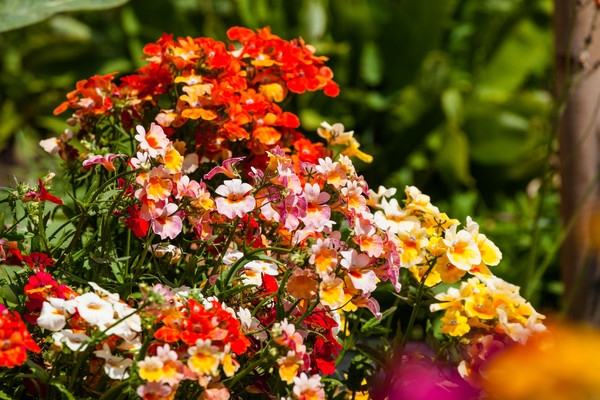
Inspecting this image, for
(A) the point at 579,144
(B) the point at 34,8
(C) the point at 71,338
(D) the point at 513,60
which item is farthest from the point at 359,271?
(D) the point at 513,60

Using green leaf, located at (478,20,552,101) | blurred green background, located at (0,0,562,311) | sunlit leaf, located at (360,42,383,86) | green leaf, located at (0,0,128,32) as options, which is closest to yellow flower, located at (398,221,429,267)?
green leaf, located at (0,0,128,32)

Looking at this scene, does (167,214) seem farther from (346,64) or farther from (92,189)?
(346,64)

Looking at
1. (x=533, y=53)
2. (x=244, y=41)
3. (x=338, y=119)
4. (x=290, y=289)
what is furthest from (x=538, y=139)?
(x=290, y=289)

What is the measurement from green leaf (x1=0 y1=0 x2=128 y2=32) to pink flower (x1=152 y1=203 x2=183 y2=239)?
0.82 metres

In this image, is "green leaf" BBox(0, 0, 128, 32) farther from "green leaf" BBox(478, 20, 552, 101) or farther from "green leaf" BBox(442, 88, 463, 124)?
"green leaf" BBox(478, 20, 552, 101)

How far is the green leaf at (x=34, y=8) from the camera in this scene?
1406 mm

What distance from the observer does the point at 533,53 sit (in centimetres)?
313

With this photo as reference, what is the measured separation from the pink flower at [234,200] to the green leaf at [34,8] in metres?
0.85

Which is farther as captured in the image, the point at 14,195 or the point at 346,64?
the point at 346,64

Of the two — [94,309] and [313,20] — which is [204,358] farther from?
[313,20]

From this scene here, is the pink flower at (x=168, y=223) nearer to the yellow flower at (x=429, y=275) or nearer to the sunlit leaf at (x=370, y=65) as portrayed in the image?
the yellow flower at (x=429, y=275)

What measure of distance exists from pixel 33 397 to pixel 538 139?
8.34 ft

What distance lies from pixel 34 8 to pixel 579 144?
1.23 meters

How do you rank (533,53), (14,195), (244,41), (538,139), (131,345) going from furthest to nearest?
1. (533,53)
2. (538,139)
3. (244,41)
4. (14,195)
5. (131,345)
